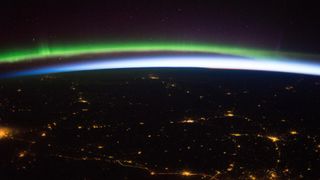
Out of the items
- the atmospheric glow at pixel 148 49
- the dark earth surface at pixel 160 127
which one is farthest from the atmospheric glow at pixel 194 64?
the dark earth surface at pixel 160 127

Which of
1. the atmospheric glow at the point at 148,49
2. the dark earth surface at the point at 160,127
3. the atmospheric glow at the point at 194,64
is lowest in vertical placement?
the dark earth surface at the point at 160,127

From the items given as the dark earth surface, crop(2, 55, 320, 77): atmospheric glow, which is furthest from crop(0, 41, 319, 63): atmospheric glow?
the dark earth surface

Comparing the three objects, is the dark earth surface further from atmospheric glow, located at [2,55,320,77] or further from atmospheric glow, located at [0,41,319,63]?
atmospheric glow, located at [0,41,319,63]

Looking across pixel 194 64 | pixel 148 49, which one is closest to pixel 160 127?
pixel 194 64

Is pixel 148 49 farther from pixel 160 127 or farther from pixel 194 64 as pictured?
pixel 160 127

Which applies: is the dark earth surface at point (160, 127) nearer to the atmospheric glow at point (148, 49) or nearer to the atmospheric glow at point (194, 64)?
the atmospheric glow at point (194, 64)

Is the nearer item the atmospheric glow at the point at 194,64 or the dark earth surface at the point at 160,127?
the dark earth surface at the point at 160,127

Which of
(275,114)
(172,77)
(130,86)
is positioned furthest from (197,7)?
(275,114)

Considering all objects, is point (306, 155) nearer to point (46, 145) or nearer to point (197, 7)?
point (46, 145)

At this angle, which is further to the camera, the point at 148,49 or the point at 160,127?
the point at 148,49
